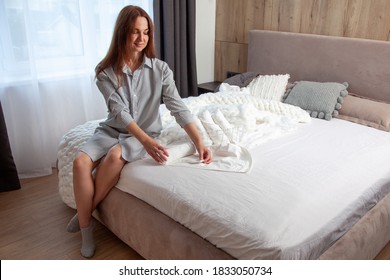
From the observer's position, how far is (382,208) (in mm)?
1686

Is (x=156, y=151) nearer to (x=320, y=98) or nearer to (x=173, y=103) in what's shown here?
(x=173, y=103)

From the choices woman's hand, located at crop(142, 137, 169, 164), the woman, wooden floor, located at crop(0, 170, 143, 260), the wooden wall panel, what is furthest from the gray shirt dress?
the wooden wall panel

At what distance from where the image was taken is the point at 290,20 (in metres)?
3.14

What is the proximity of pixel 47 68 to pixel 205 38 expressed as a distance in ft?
5.39

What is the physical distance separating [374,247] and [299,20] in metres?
2.07

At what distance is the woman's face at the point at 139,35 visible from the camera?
174 centimetres

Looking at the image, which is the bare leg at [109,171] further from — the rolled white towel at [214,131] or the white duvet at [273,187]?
the rolled white towel at [214,131]

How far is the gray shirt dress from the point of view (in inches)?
71.1

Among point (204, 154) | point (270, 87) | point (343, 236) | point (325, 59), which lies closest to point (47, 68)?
point (204, 154)

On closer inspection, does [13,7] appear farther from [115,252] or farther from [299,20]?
[299,20]

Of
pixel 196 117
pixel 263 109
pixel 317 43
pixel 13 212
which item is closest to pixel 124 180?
pixel 196 117

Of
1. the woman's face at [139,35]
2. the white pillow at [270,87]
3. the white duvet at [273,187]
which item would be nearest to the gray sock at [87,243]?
the white duvet at [273,187]

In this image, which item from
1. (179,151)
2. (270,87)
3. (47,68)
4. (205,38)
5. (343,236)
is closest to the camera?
(343,236)

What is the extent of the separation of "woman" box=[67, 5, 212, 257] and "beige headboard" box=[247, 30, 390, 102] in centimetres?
151
